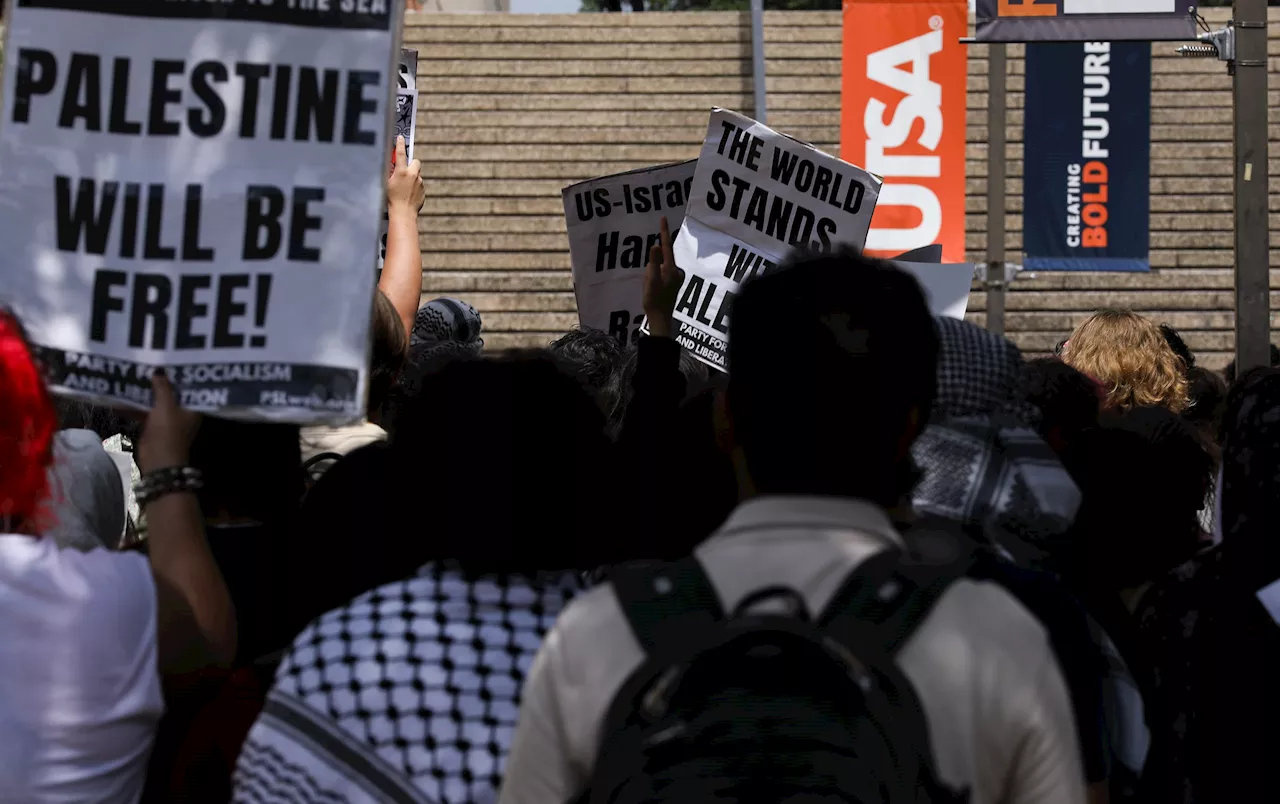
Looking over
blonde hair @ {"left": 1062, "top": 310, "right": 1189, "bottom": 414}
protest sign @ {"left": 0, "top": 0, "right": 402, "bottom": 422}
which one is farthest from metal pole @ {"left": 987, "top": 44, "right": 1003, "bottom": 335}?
protest sign @ {"left": 0, "top": 0, "right": 402, "bottom": 422}

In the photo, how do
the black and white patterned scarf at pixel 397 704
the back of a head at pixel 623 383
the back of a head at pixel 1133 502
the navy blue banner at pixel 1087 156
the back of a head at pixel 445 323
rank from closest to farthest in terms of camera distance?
the black and white patterned scarf at pixel 397 704 → the back of a head at pixel 1133 502 → the back of a head at pixel 623 383 → the back of a head at pixel 445 323 → the navy blue banner at pixel 1087 156

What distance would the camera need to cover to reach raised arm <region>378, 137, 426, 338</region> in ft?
11.8

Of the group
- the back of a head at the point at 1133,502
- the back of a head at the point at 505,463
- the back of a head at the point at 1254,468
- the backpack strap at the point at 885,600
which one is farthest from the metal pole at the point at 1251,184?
the backpack strap at the point at 885,600

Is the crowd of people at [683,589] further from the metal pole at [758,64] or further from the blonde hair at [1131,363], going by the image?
the metal pole at [758,64]

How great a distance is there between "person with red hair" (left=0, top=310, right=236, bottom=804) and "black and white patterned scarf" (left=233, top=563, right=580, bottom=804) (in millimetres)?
257

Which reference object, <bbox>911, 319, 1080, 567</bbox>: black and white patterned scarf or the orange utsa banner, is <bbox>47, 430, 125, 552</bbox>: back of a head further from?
the orange utsa banner

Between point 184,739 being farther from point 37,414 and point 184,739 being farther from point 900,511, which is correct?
point 900,511

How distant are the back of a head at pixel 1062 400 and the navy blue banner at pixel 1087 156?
11043mm

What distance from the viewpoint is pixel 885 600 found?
Result: 158 cm

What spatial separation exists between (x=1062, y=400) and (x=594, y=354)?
1701 millimetres

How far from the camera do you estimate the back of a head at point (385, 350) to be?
10.8 feet

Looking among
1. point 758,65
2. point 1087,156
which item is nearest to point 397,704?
point 1087,156

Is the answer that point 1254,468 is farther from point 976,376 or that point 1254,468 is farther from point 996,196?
point 996,196

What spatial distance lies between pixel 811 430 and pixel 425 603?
540mm
